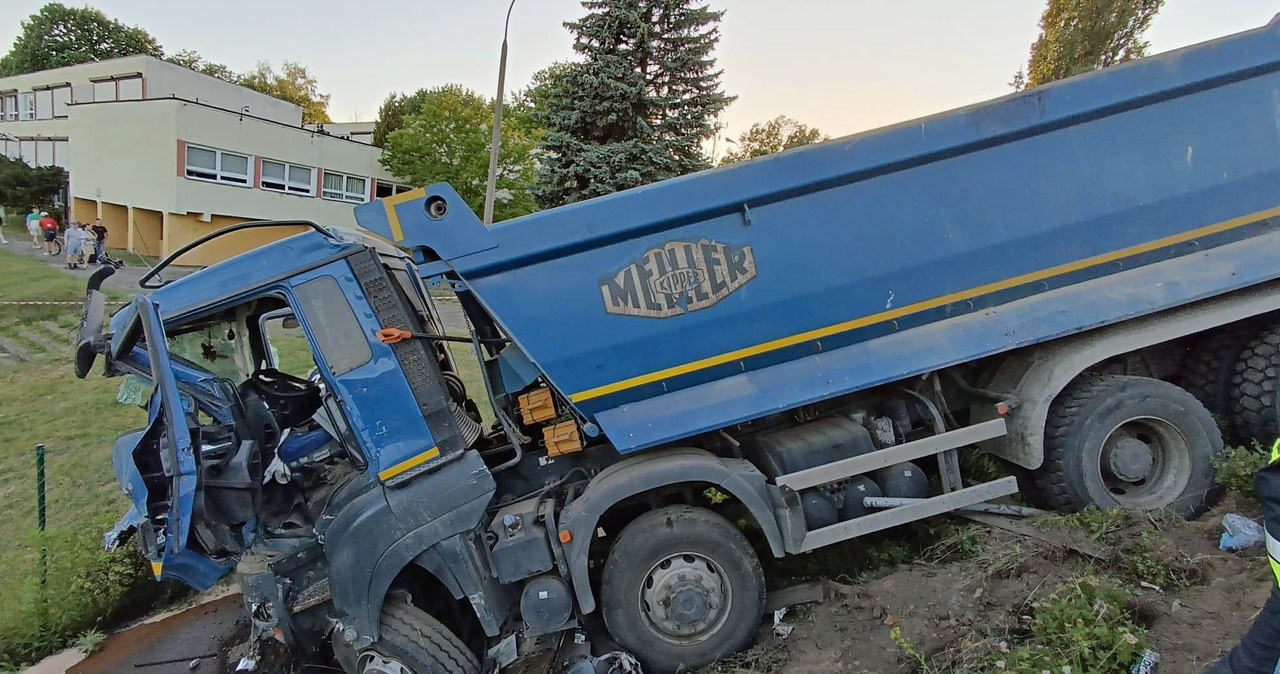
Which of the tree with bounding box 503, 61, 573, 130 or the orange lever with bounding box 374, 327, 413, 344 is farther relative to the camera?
the tree with bounding box 503, 61, 573, 130

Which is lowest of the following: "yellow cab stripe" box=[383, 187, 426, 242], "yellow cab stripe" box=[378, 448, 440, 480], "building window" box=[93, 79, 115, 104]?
"yellow cab stripe" box=[378, 448, 440, 480]

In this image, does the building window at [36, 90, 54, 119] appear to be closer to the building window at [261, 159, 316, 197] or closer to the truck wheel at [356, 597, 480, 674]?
the building window at [261, 159, 316, 197]

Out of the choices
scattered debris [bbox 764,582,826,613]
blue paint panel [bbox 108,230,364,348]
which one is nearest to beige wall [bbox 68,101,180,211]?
blue paint panel [bbox 108,230,364,348]

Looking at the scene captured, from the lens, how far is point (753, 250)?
3496 millimetres

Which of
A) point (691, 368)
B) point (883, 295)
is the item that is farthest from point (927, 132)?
point (691, 368)

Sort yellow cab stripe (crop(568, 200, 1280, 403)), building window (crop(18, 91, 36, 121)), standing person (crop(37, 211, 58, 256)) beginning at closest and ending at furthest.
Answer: yellow cab stripe (crop(568, 200, 1280, 403)), standing person (crop(37, 211, 58, 256)), building window (crop(18, 91, 36, 121))

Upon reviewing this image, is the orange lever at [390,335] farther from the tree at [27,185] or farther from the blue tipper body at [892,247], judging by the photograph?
the tree at [27,185]

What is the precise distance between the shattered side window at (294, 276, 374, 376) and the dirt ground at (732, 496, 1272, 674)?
2509 millimetres

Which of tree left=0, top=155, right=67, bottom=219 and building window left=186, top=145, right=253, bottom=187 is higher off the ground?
tree left=0, top=155, right=67, bottom=219

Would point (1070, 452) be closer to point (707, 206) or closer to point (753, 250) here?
point (753, 250)

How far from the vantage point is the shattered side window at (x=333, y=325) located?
3.44m

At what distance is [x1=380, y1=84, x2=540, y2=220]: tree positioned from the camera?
88.3ft

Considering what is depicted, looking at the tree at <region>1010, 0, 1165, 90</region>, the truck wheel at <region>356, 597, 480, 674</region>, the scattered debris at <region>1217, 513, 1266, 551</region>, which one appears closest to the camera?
the scattered debris at <region>1217, 513, 1266, 551</region>

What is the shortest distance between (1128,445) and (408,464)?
395cm
